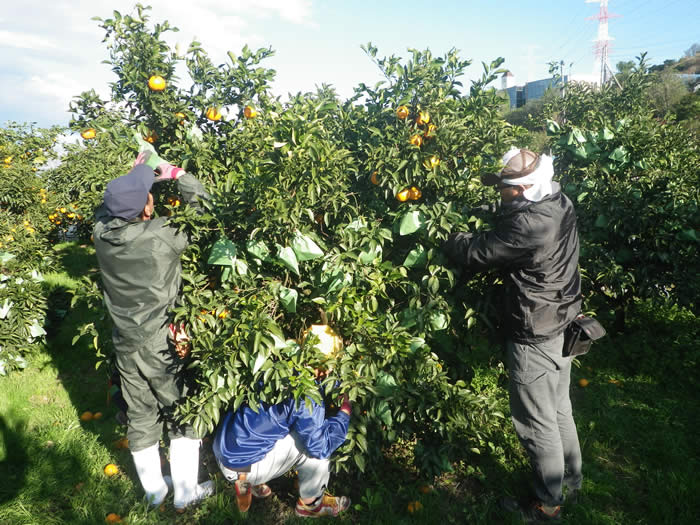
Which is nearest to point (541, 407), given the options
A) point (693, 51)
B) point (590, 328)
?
point (590, 328)

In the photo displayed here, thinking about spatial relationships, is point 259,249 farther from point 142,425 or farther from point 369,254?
point 142,425

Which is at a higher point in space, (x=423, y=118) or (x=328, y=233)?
(x=423, y=118)

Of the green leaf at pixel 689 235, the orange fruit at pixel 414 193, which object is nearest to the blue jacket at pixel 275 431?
the orange fruit at pixel 414 193

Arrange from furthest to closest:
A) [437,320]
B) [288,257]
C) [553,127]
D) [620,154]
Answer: [553,127] < [620,154] < [437,320] < [288,257]

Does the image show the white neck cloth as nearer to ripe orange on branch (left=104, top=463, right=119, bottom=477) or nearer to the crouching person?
the crouching person

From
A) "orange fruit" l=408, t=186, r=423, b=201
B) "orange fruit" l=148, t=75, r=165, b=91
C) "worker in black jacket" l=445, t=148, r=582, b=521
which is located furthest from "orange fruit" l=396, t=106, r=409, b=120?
"orange fruit" l=148, t=75, r=165, b=91

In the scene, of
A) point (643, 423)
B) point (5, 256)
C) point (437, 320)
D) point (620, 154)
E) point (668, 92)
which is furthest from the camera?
point (668, 92)

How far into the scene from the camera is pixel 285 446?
7.46 feet

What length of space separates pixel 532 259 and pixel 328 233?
3.58 ft

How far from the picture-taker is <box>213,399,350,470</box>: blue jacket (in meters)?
2.14

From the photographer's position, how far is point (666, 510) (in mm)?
2289

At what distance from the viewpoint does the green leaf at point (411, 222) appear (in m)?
2.23

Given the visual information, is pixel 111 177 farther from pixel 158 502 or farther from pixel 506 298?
pixel 506 298

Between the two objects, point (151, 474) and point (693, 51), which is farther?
point (693, 51)
